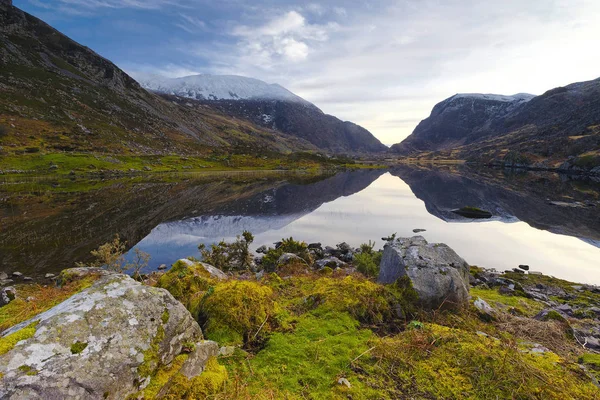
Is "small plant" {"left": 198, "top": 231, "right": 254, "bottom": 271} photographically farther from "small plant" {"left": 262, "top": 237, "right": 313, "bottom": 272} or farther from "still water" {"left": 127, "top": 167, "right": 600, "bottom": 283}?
"still water" {"left": 127, "top": 167, "right": 600, "bottom": 283}

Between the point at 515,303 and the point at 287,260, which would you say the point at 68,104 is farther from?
the point at 515,303

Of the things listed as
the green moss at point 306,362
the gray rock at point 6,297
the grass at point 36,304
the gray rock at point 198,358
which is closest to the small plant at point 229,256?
the grass at point 36,304

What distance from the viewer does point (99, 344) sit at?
4074 millimetres

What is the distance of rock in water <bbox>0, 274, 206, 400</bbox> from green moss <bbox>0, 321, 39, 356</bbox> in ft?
0.06

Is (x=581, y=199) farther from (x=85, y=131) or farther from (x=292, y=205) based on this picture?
(x=85, y=131)

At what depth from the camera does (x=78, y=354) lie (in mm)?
3830

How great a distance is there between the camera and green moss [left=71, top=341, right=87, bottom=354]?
3.85 m

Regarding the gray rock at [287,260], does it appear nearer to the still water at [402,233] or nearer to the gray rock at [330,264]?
the gray rock at [330,264]

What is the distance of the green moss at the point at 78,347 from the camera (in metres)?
3.85

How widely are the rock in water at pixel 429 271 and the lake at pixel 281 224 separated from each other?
568 inches

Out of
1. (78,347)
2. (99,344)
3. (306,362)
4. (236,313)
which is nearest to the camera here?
(78,347)

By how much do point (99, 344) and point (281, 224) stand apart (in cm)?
3013

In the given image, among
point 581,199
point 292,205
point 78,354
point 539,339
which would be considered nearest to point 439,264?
point 539,339

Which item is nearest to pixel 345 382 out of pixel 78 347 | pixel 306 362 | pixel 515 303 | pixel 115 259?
pixel 306 362
